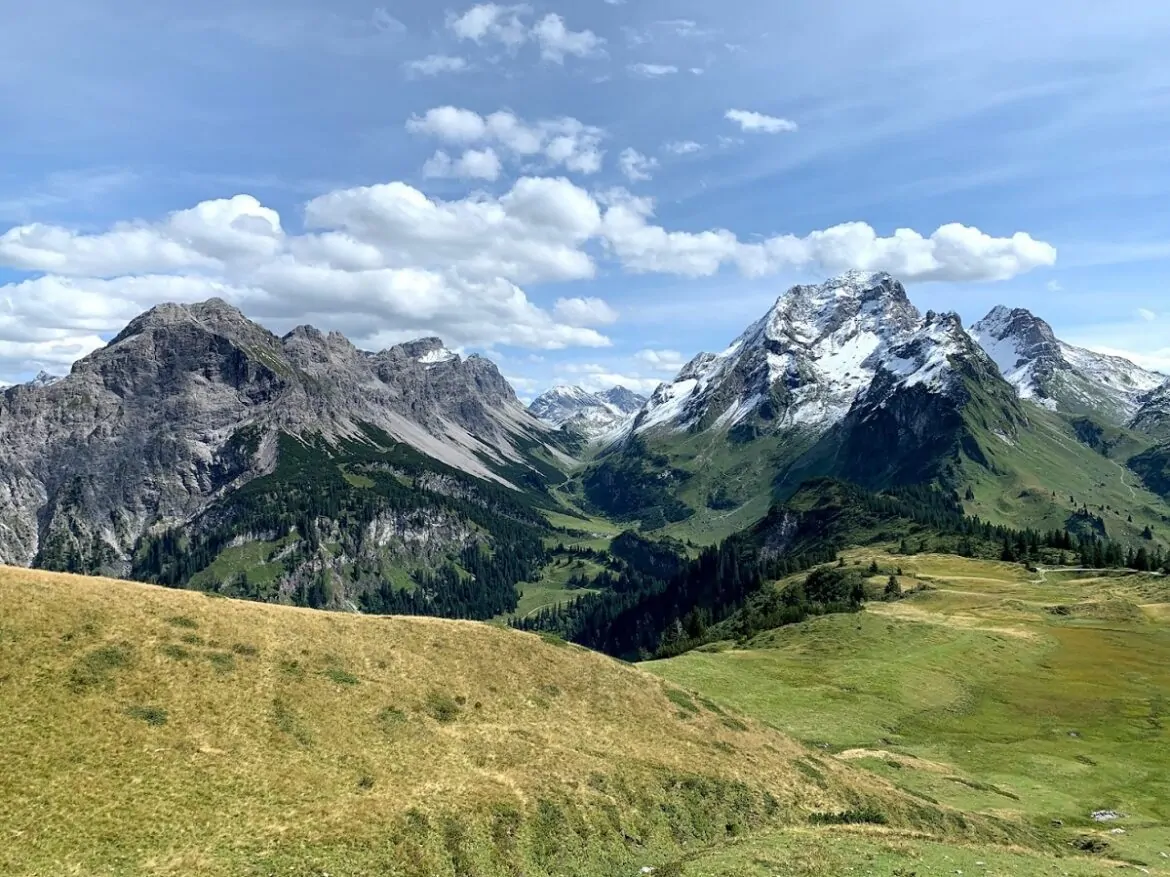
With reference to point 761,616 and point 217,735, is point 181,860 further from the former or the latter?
point 761,616

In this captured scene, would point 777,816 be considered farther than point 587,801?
Yes

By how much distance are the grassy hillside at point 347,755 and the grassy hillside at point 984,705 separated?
740 centimetres

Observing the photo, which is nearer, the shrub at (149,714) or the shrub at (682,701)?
the shrub at (149,714)

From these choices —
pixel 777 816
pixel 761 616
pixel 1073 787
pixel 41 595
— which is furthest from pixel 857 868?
pixel 761 616

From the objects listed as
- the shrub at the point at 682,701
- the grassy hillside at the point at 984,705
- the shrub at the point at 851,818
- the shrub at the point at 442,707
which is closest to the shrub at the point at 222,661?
the shrub at the point at 442,707

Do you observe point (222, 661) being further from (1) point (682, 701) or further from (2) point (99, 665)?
(1) point (682, 701)

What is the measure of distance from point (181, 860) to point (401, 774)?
11172 millimetres

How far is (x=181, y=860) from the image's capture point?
94.3 ft

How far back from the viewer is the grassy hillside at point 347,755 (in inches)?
1211

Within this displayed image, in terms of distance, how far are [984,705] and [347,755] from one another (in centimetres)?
8173

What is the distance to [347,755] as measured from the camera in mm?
38344

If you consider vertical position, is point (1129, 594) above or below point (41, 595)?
below

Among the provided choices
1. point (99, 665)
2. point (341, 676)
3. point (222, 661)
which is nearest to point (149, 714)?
point (99, 665)

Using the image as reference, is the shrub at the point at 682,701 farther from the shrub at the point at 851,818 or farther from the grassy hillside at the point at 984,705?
the grassy hillside at the point at 984,705
